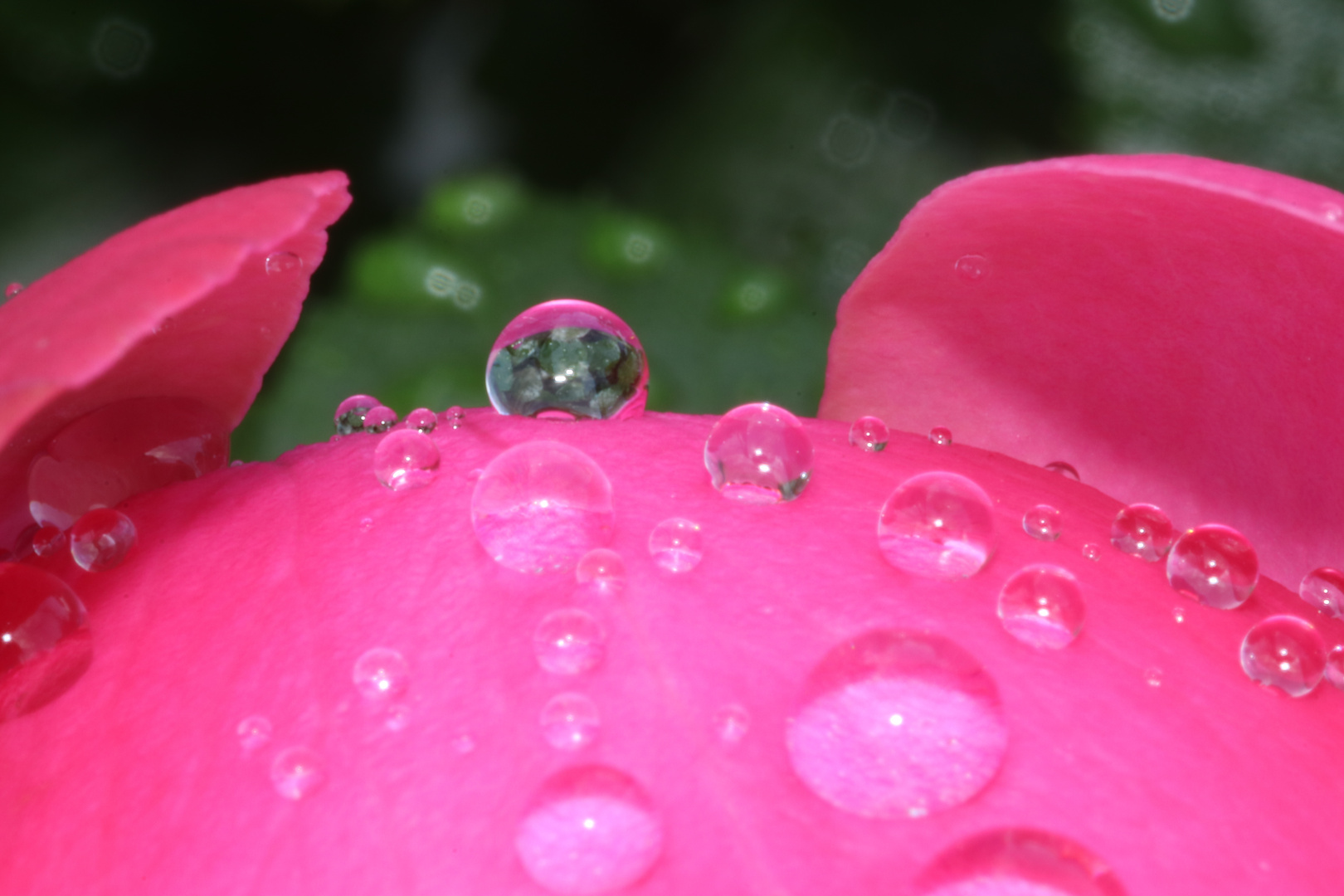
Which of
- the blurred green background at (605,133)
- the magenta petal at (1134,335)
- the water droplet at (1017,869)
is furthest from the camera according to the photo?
Answer: the blurred green background at (605,133)

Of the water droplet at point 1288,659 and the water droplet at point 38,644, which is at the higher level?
the water droplet at point 1288,659

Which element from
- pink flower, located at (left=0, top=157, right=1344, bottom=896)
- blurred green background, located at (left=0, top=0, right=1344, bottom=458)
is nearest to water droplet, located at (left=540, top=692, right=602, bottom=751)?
pink flower, located at (left=0, top=157, right=1344, bottom=896)

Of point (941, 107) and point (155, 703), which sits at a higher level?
point (941, 107)

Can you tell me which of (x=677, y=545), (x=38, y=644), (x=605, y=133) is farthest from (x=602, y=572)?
(x=605, y=133)

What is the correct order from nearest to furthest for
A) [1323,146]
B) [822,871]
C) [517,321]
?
[822,871] < [517,321] < [1323,146]

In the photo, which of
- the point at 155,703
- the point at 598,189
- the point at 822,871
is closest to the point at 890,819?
the point at 822,871

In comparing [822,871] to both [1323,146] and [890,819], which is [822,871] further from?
[1323,146]

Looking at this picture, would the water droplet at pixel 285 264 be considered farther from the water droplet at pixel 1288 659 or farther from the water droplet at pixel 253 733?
the water droplet at pixel 1288 659

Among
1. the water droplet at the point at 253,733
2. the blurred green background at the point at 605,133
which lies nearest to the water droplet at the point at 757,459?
the water droplet at the point at 253,733
